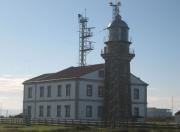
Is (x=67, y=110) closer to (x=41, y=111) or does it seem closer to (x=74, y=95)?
(x=74, y=95)

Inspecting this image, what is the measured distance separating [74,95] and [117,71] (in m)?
5.97

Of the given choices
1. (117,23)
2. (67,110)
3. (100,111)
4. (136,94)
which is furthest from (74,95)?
(117,23)

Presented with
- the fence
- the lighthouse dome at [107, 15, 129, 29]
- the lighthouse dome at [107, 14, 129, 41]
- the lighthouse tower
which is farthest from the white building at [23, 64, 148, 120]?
the lighthouse dome at [107, 15, 129, 29]

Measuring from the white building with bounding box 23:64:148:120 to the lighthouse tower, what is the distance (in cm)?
298

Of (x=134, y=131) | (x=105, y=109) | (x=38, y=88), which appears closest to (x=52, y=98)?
(x=38, y=88)

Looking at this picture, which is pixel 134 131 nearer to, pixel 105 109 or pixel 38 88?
pixel 105 109

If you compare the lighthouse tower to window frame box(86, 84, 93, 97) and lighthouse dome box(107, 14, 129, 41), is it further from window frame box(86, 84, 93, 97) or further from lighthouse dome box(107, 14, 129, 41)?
window frame box(86, 84, 93, 97)

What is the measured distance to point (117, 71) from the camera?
52.6m

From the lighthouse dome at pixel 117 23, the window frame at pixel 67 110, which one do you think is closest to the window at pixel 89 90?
the window frame at pixel 67 110

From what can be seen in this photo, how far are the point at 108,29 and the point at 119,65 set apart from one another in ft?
13.6

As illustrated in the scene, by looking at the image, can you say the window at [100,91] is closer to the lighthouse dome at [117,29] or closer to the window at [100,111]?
the window at [100,111]

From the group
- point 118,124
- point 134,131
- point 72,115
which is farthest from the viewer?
point 72,115

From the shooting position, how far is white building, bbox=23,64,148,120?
55.2 metres

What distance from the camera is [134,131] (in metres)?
37.3
